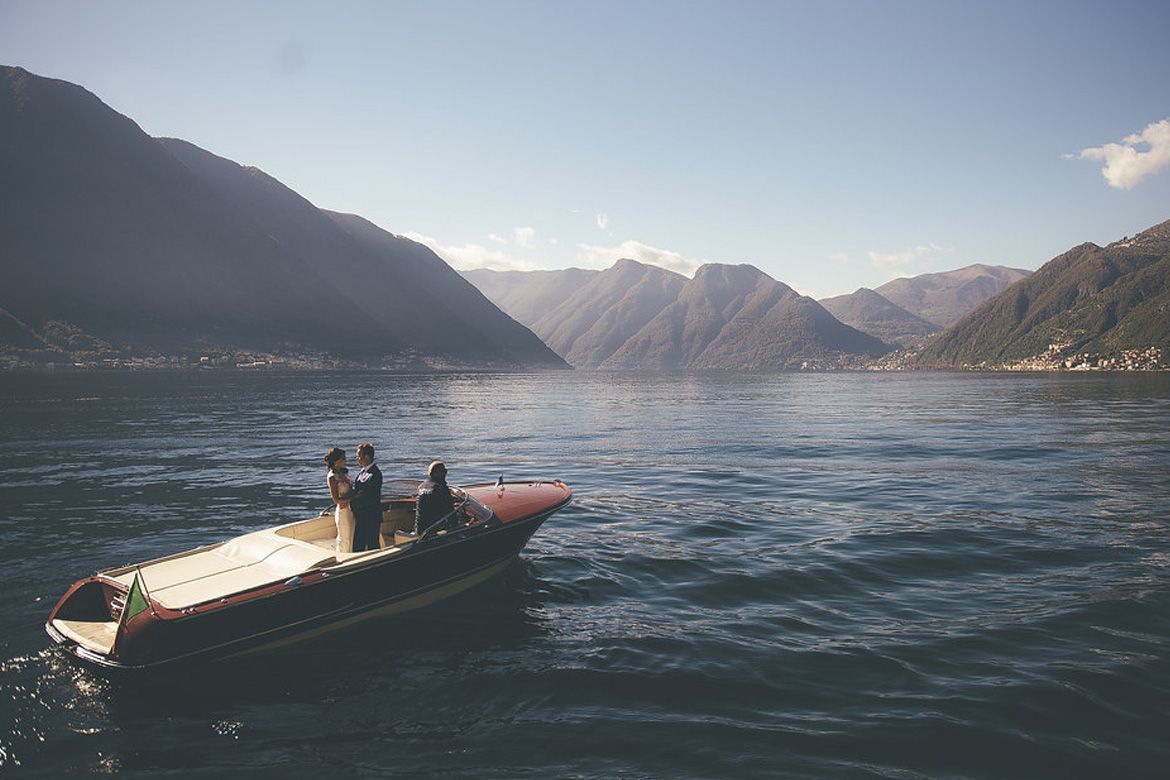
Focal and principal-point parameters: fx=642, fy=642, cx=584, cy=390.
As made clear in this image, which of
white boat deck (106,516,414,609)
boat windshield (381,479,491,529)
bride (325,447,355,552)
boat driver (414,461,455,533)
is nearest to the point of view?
white boat deck (106,516,414,609)

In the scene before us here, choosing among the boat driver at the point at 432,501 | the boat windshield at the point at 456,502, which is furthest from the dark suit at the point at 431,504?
the boat windshield at the point at 456,502

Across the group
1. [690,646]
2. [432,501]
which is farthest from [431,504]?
[690,646]

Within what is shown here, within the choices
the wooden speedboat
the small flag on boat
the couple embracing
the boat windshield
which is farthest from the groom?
the small flag on boat

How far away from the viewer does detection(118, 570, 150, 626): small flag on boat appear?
8969 millimetres

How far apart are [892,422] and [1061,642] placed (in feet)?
145

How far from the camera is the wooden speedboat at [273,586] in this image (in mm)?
9195

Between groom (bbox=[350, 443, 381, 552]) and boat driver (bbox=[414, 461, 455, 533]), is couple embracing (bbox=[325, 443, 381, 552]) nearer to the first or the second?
groom (bbox=[350, 443, 381, 552])

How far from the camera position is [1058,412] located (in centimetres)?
5506

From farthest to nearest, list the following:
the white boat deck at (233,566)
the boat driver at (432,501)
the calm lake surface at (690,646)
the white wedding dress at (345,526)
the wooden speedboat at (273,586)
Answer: the boat driver at (432,501)
the white wedding dress at (345,526)
the white boat deck at (233,566)
the wooden speedboat at (273,586)
the calm lake surface at (690,646)

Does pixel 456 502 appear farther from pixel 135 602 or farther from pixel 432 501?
pixel 135 602

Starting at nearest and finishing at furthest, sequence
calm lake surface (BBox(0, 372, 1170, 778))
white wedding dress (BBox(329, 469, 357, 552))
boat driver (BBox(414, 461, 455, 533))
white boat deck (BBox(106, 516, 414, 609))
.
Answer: calm lake surface (BBox(0, 372, 1170, 778)) < white boat deck (BBox(106, 516, 414, 609)) < white wedding dress (BBox(329, 469, 357, 552)) < boat driver (BBox(414, 461, 455, 533))

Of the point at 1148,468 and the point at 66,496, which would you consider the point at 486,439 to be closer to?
the point at 66,496

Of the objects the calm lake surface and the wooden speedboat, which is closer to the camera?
the calm lake surface

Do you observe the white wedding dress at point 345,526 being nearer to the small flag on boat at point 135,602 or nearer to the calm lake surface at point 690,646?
the calm lake surface at point 690,646
